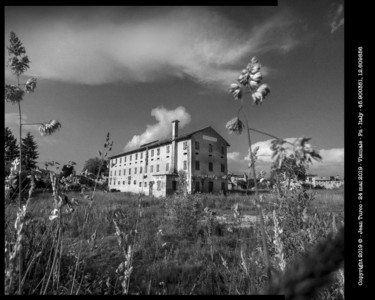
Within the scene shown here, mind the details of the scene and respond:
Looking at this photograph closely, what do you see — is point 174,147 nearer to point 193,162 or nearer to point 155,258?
point 193,162

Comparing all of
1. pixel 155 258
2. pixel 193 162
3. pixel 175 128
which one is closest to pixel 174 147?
pixel 175 128

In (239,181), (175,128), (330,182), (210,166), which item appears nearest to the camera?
(239,181)

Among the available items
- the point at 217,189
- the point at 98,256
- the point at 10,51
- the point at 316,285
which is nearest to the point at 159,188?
the point at 217,189

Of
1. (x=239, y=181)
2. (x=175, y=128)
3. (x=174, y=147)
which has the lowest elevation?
(x=239, y=181)

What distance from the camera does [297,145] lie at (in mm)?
1007

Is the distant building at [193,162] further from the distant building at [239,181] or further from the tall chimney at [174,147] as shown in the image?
the distant building at [239,181]

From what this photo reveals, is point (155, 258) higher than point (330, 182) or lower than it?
higher

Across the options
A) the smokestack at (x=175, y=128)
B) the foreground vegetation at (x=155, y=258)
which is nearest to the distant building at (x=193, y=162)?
the smokestack at (x=175, y=128)

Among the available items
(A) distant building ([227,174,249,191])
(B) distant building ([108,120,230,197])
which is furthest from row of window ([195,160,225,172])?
(A) distant building ([227,174,249,191])

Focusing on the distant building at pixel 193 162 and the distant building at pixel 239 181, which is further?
the distant building at pixel 193 162

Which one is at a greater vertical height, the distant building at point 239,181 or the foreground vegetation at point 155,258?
the distant building at point 239,181

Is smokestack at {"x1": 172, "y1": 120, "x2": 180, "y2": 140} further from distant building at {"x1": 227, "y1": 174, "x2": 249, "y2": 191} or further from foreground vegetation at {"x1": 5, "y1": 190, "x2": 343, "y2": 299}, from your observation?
distant building at {"x1": 227, "y1": 174, "x2": 249, "y2": 191}
